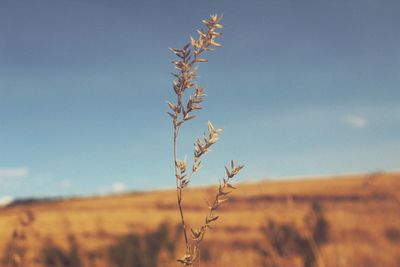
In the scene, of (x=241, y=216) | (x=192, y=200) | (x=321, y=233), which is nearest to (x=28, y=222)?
(x=321, y=233)

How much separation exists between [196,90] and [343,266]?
281cm

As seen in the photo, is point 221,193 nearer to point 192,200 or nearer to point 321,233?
point 321,233

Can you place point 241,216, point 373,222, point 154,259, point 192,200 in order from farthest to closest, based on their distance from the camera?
point 192,200 → point 241,216 → point 373,222 → point 154,259

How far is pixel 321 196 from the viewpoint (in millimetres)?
14156

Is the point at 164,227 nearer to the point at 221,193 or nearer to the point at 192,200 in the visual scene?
the point at 221,193

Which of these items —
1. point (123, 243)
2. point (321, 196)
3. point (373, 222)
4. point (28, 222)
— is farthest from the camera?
point (321, 196)

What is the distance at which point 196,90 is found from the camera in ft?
3.31

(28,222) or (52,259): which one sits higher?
(28,222)

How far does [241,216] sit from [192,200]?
585cm

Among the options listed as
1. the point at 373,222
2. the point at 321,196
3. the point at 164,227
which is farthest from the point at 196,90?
the point at 321,196

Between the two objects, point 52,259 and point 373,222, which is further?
point 373,222

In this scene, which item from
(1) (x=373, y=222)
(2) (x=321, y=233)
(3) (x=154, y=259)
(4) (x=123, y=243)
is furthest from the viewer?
(1) (x=373, y=222)

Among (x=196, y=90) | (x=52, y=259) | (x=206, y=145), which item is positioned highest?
(x=196, y=90)

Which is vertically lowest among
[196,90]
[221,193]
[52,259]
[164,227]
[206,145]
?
[52,259]
